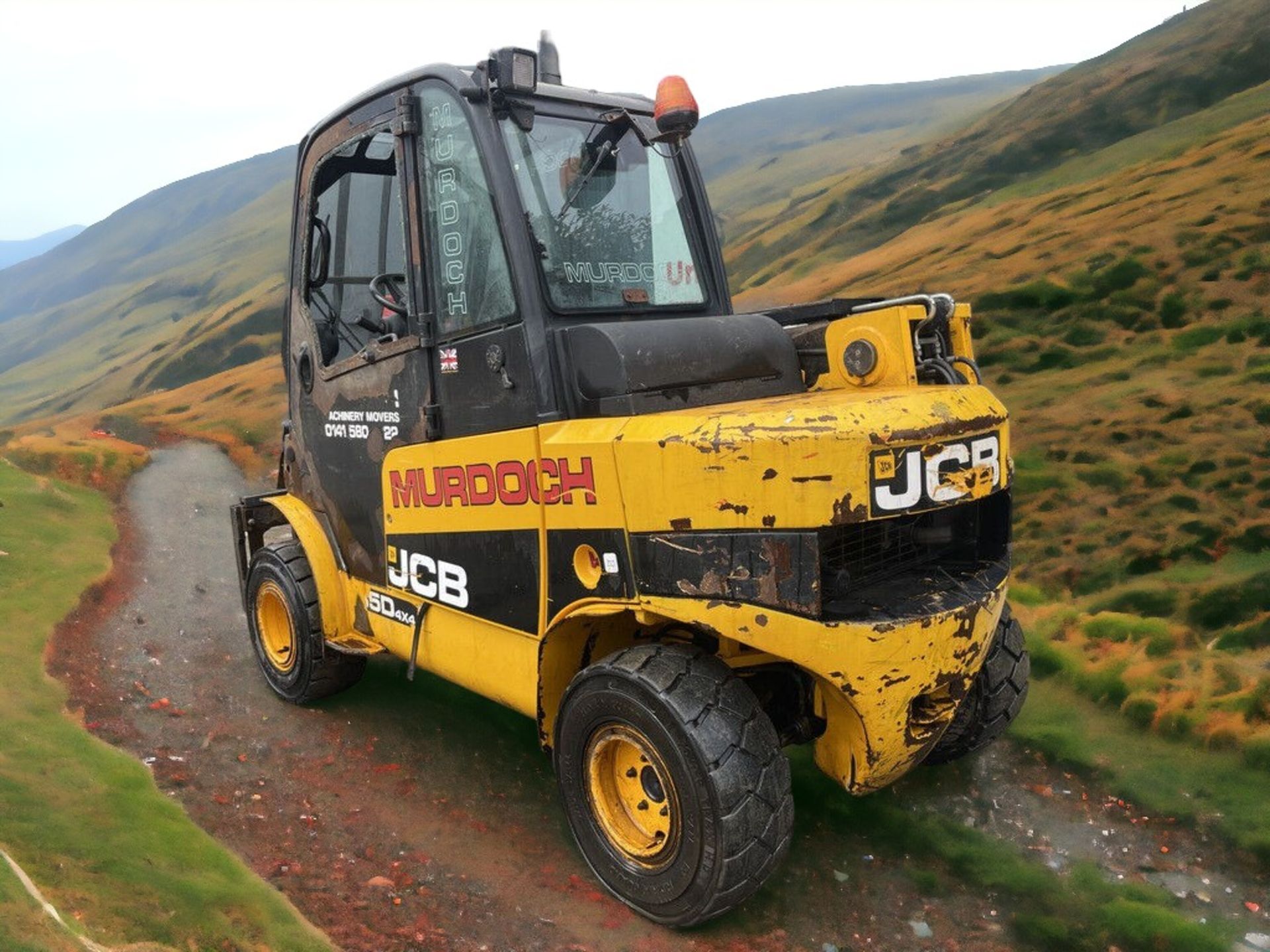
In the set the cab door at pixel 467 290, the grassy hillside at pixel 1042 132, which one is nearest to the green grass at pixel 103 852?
the cab door at pixel 467 290

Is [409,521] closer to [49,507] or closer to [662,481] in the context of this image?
[662,481]

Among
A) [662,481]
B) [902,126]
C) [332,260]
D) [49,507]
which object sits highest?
[902,126]

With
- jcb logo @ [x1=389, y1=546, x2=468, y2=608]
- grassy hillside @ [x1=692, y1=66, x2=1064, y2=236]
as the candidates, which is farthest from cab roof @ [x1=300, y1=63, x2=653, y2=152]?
grassy hillside @ [x1=692, y1=66, x2=1064, y2=236]

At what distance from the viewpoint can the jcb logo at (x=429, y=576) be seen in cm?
438

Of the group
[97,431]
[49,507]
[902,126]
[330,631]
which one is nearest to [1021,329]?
[330,631]

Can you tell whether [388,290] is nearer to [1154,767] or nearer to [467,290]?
[467,290]

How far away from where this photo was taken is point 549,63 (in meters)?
4.97

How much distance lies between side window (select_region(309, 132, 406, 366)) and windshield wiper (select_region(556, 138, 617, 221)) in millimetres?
973

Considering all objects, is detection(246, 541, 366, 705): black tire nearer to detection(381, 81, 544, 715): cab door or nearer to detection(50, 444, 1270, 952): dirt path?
detection(50, 444, 1270, 952): dirt path

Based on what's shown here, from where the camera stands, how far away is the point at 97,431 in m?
17.7

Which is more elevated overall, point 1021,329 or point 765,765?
point 1021,329

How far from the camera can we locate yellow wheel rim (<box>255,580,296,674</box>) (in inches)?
235

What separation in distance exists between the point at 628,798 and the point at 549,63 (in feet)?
12.1

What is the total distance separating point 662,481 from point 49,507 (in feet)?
30.2
